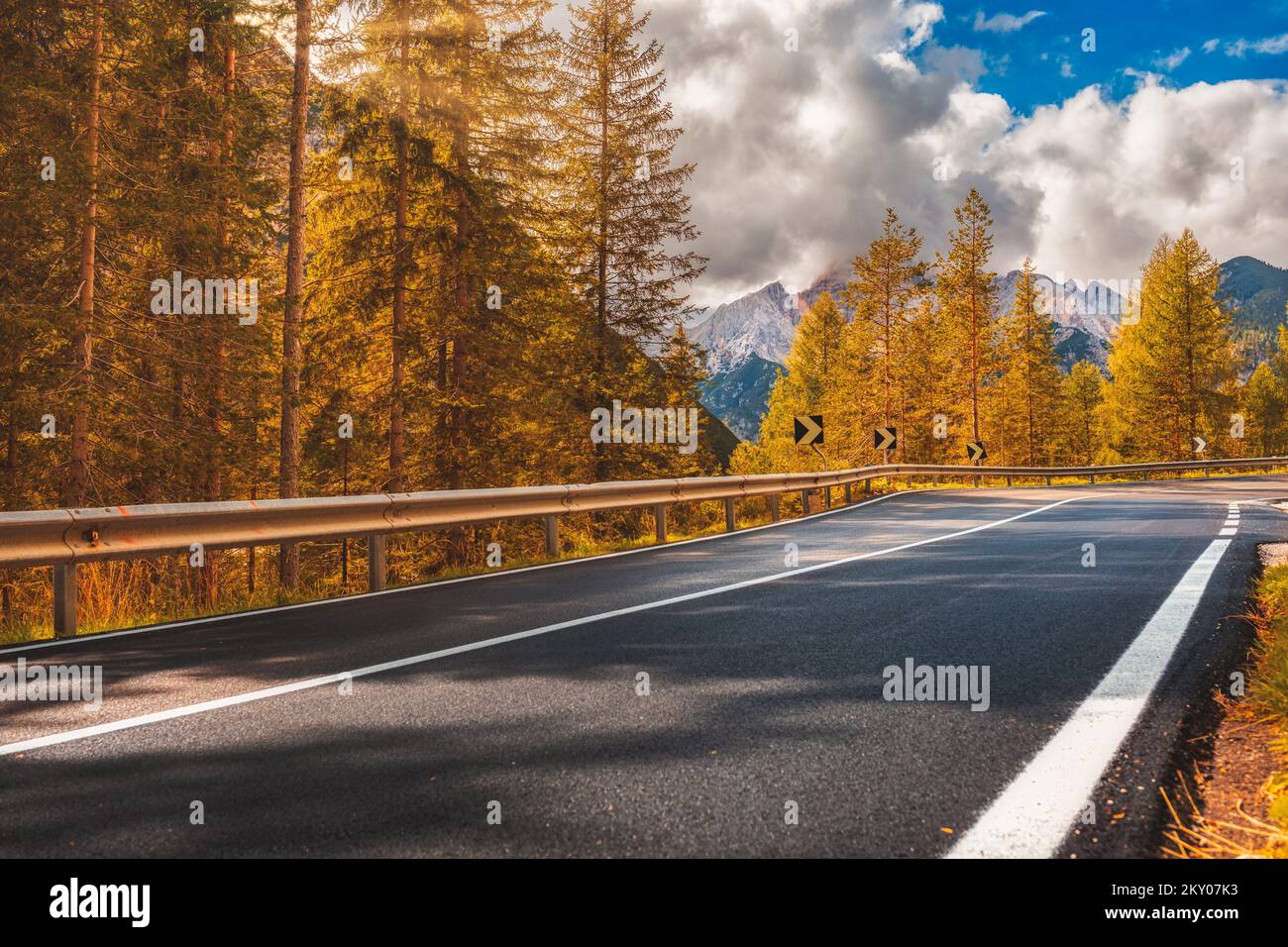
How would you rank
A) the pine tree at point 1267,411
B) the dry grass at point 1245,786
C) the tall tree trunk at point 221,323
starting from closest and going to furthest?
the dry grass at point 1245,786
the tall tree trunk at point 221,323
the pine tree at point 1267,411

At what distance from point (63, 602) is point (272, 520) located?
183cm

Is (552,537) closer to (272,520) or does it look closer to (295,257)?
(272,520)

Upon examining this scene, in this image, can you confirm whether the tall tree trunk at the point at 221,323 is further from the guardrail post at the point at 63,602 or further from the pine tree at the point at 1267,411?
the pine tree at the point at 1267,411

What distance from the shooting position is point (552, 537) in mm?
10836

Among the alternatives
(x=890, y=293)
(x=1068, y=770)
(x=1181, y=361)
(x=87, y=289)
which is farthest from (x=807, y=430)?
(x=1181, y=361)

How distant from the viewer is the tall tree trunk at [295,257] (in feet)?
51.0

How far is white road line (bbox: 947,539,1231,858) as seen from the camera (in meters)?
2.42

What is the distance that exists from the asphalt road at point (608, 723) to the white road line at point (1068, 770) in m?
0.04

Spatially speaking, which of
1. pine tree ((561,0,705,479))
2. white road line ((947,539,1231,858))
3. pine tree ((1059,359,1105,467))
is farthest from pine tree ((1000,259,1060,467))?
white road line ((947,539,1231,858))

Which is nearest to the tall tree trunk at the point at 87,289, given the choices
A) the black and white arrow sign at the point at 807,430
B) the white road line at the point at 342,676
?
the white road line at the point at 342,676

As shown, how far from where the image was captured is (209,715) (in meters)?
3.95

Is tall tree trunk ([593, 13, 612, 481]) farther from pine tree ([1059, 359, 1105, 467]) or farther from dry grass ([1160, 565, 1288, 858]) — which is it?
pine tree ([1059, 359, 1105, 467])

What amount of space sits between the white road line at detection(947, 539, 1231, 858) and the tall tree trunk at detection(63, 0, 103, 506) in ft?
46.1
